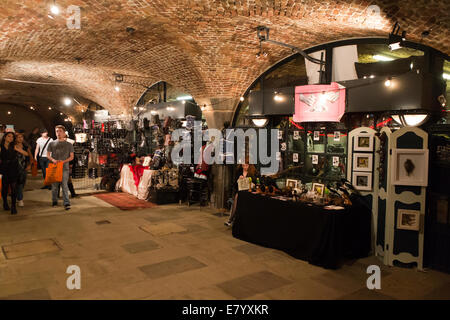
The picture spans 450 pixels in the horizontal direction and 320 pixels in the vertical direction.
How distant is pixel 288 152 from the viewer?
7.50 metres

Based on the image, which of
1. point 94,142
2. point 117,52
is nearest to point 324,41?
Answer: point 117,52

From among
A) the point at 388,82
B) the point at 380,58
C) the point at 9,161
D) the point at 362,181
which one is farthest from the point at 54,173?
the point at 380,58

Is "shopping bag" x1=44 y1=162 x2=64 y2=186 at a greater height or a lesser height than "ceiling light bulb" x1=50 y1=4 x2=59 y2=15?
lesser

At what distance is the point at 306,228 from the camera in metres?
4.96

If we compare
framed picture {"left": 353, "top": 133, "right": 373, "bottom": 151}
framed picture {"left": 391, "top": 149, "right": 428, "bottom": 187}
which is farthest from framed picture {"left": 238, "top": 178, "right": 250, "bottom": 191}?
framed picture {"left": 391, "top": 149, "right": 428, "bottom": 187}

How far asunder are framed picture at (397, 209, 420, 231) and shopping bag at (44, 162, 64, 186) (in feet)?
23.5

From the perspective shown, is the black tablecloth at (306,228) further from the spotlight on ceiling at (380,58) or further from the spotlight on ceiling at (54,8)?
the spotlight on ceiling at (54,8)

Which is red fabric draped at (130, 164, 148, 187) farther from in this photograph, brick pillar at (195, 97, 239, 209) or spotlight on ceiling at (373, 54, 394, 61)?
spotlight on ceiling at (373, 54, 394, 61)

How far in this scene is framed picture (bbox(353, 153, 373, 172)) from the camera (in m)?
5.35

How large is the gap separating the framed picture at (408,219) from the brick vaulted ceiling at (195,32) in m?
2.68

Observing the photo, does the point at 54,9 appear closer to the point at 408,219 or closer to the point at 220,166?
the point at 220,166

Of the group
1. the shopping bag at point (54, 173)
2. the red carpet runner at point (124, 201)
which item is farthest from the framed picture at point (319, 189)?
the shopping bag at point (54, 173)

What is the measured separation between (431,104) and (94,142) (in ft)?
40.6
